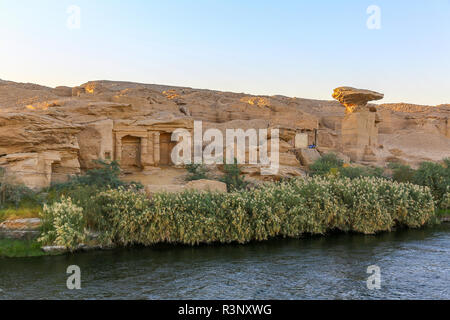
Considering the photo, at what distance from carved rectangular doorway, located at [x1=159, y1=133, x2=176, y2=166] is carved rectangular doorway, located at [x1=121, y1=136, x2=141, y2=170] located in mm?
1524

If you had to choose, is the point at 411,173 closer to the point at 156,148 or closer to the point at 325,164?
the point at 325,164

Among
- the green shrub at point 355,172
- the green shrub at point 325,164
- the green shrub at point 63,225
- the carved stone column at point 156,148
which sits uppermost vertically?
the carved stone column at point 156,148

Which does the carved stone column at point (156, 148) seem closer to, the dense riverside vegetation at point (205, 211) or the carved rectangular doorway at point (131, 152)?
the carved rectangular doorway at point (131, 152)

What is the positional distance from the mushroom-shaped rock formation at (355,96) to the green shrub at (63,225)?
19702 mm

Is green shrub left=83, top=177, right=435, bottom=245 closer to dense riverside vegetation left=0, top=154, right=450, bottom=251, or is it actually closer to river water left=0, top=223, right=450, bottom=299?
dense riverside vegetation left=0, top=154, right=450, bottom=251

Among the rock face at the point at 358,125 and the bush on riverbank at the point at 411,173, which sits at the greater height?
the rock face at the point at 358,125

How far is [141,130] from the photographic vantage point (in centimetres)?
2114

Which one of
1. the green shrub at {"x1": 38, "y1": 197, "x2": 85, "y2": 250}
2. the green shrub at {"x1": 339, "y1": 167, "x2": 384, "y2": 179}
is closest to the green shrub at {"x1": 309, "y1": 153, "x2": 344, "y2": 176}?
the green shrub at {"x1": 339, "y1": 167, "x2": 384, "y2": 179}

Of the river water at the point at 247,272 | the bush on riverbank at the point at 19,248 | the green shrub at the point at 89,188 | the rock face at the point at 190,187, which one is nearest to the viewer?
the river water at the point at 247,272

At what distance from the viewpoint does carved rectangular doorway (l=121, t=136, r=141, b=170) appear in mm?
21234

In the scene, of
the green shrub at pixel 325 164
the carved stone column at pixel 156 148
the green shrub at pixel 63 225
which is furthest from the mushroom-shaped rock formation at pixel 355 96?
the green shrub at pixel 63 225

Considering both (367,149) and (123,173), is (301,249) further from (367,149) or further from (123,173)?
(367,149)

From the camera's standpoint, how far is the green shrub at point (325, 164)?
69.2 feet

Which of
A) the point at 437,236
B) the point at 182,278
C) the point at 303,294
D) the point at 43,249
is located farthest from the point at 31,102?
the point at 437,236
